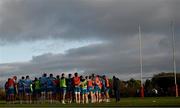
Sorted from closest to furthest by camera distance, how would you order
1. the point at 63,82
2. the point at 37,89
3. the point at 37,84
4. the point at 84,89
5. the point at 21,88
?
the point at 84,89, the point at 63,82, the point at 37,84, the point at 37,89, the point at 21,88

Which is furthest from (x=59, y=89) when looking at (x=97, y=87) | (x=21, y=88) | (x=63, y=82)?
(x=21, y=88)

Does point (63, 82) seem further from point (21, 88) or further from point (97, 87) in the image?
point (21, 88)

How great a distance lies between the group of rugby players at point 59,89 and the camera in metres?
31.6

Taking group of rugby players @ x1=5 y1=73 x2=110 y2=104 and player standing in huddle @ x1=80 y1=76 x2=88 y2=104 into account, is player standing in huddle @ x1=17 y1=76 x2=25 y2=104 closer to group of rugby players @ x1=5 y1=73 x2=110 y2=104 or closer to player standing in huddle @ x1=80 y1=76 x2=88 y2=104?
group of rugby players @ x1=5 y1=73 x2=110 y2=104

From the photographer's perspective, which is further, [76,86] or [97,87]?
[97,87]

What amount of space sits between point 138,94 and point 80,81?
16133 millimetres

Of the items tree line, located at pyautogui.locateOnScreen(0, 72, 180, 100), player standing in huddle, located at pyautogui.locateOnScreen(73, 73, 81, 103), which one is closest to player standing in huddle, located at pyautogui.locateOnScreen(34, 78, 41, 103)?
player standing in huddle, located at pyautogui.locateOnScreen(73, 73, 81, 103)

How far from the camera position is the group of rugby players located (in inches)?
1243

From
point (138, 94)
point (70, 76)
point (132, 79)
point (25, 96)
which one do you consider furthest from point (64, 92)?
point (132, 79)

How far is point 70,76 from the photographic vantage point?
104ft

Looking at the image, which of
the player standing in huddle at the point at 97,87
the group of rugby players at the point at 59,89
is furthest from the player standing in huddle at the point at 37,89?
the player standing in huddle at the point at 97,87

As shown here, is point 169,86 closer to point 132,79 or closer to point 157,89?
point 157,89

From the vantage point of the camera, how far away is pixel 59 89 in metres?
32.4

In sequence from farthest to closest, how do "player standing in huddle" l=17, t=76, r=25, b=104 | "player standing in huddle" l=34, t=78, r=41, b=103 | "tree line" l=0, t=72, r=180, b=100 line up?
"tree line" l=0, t=72, r=180, b=100 < "player standing in huddle" l=17, t=76, r=25, b=104 < "player standing in huddle" l=34, t=78, r=41, b=103
